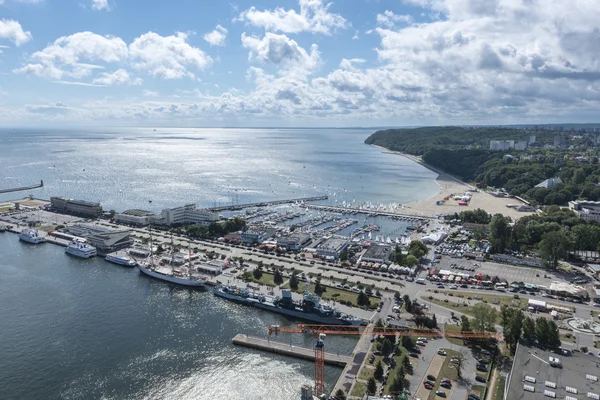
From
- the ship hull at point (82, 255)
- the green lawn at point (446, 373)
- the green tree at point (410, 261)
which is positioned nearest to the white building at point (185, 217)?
the ship hull at point (82, 255)

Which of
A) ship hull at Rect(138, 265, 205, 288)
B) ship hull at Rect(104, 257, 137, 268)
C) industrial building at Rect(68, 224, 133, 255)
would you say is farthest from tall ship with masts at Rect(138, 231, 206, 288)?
industrial building at Rect(68, 224, 133, 255)

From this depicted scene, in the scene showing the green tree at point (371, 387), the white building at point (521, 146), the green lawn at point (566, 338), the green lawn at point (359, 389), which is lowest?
the green lawn at point (359, 389)

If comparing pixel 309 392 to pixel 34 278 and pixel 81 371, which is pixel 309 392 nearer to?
pixel 81 371

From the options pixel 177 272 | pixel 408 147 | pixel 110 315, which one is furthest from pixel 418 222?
pixel 408 147

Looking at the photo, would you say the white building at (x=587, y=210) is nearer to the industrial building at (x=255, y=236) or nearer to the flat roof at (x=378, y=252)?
the flat roof at (x=378, y=252)

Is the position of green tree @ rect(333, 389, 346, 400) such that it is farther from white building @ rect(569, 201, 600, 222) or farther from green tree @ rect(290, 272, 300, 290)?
white building @ rect(569, 201, 600, 222)

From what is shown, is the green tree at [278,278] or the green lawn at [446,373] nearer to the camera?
the green lawn at [446,373]

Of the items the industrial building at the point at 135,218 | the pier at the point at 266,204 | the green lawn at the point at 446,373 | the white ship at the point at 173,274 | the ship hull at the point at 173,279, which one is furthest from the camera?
the pier at the point at 266,204
